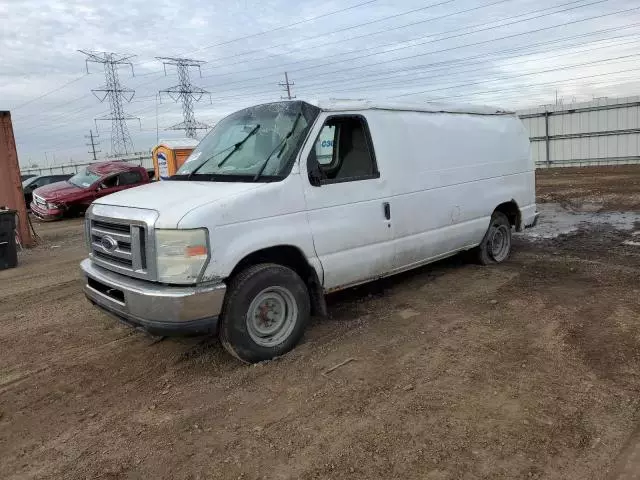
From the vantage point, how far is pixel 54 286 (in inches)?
310

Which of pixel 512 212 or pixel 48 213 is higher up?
pixel 512 212

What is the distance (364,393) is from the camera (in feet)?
12.6

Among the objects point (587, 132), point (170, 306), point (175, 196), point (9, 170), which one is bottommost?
point (170, 306)

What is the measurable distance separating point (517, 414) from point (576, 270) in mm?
4070

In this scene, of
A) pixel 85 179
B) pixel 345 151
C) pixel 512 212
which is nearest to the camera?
pixel 345 151

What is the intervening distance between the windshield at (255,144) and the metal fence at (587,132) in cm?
1997

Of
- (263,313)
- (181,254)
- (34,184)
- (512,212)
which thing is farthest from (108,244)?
(34,184)

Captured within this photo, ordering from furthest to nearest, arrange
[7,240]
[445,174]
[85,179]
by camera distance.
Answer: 1. [85,179]
2. [7,240]
3. [445,174]

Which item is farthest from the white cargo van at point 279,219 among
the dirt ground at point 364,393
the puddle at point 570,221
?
the puddle at point 570,221

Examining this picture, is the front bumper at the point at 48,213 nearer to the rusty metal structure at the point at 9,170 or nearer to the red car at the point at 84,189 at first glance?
the red car at the point at 84,189

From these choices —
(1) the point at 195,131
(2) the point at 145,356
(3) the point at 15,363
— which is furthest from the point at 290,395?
(1) the point at 195,131

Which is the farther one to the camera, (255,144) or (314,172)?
(255,144)

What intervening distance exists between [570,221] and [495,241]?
438 centimetres

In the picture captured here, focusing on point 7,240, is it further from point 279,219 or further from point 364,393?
point 364,393
